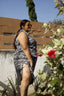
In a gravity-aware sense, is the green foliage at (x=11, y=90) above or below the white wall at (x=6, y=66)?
below

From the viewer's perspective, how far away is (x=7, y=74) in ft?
11.0

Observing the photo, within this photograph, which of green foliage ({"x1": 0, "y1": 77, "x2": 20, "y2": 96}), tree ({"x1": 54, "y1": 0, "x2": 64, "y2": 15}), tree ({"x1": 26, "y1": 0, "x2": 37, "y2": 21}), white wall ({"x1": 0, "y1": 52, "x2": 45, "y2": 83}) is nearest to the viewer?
tree ({"x1": 54, "y1": 0, "x2": 64, "y2": 15})

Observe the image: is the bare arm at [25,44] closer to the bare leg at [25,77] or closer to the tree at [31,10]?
the bare leg at [25,77]

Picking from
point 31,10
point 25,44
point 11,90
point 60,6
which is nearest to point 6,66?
point 11,90

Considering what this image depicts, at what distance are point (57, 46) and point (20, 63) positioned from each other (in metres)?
1.15

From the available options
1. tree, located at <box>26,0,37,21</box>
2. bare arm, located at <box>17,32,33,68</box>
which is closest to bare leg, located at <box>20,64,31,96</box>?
bare arm, located at <box>17,32,33,68</box>

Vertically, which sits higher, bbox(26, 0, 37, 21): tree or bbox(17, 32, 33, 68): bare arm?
bbox(17, 32, 33, 68): bare arm

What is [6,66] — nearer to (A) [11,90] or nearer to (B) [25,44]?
(A) [11,90]

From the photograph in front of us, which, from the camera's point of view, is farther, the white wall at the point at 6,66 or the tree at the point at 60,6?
the white wall at the point at 6,66

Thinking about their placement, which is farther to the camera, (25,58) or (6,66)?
(6,66)

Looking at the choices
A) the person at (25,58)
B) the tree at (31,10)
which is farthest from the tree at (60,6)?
the tree at (31,10)

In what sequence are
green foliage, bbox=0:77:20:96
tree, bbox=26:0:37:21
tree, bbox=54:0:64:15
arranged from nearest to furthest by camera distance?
tree, bbox=54:0:64:15 → green foliage, bbox=0:77:20:96 → tree, bbox=26:0:37:21

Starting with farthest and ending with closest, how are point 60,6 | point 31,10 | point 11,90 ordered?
1. point 31,10
2. point 11,90
3. point 60,6

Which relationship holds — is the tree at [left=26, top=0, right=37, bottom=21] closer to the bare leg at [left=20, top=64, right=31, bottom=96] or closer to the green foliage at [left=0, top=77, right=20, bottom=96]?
the green foliage at [left=0, top=77, right=20, bottom=96]
